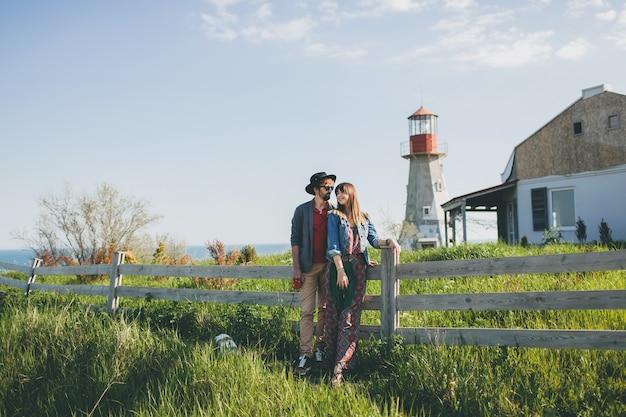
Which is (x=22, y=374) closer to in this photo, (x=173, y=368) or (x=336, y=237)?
(x=173, y=368)

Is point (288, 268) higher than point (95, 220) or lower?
lower

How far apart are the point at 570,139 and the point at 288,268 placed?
14.9 m

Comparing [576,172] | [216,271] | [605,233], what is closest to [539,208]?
[576,172]

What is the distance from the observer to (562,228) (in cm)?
1806

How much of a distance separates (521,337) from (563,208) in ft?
48.6

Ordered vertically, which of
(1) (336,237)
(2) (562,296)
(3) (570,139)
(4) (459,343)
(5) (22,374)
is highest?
(3) (570,139)

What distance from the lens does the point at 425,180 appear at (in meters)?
37.1

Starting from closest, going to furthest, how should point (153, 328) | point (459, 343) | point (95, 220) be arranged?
point (459, 343) < point (153, 328) < point (95, 220)

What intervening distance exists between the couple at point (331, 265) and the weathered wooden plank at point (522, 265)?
365 millimetres

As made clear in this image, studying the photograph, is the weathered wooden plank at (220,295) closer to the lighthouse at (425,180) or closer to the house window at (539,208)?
the house window at (539,208)

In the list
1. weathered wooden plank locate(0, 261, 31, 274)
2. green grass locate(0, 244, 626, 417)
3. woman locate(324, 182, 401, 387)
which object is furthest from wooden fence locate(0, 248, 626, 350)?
weathered wooden plank locate(0, 261, 31, 274)

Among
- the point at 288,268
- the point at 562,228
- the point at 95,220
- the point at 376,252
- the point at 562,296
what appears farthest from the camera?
the point at 95,220

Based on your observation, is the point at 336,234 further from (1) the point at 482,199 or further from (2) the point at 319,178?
(1) the point at 482,199

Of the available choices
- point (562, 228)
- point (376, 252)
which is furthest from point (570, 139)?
point (376, 252)
